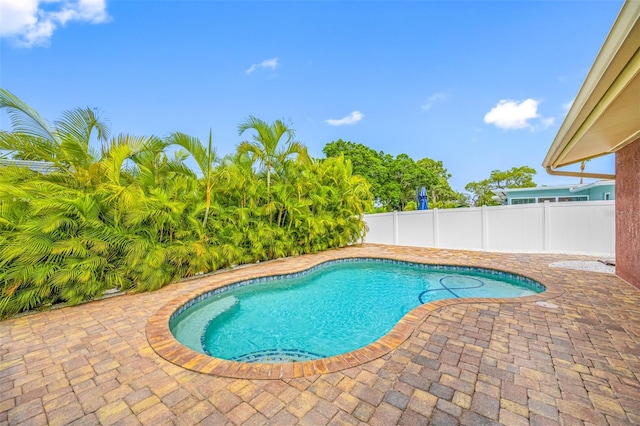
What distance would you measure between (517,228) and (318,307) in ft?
26.2

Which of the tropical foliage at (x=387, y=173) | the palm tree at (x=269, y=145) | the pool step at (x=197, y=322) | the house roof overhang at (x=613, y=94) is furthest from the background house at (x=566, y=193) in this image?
the pool step at (x=197, y=322)

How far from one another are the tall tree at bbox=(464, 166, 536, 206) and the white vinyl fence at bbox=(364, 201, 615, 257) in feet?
65.7

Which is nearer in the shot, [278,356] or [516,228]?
[278,356]

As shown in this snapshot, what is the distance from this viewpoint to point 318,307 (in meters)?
5.52

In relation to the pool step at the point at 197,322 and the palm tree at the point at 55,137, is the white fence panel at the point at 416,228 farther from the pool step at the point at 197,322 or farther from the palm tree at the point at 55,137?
the palm tree at the point at 55,137

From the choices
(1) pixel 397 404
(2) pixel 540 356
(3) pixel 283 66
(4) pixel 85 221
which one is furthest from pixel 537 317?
(3) pixel 283 66

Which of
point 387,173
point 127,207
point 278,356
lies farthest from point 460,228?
point 387,173

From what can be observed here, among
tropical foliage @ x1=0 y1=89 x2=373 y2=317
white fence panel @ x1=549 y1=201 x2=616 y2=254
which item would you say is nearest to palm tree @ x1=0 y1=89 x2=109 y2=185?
tropical foliage @ x1=0 y1=89 x2=373 y2=317

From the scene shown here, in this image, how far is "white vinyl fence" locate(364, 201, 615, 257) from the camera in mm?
8008

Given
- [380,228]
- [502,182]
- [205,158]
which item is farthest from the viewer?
[502,182]

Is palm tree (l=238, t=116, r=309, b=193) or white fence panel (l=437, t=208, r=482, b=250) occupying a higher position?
palm tree (l=238, t=116, r=309, b=193)

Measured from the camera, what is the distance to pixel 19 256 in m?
4.37

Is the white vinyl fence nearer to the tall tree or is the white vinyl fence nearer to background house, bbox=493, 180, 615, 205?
background house, bbox=493, 180, 615, 205

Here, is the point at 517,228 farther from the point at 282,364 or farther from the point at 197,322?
the point at 197,322
